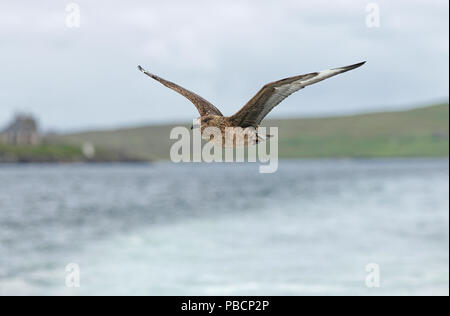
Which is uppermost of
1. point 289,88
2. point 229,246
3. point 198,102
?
point 229,246

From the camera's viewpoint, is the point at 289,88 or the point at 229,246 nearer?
the point at 289,88

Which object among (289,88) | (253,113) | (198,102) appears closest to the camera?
(289,88)

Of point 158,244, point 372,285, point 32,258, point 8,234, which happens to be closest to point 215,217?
point 158,244

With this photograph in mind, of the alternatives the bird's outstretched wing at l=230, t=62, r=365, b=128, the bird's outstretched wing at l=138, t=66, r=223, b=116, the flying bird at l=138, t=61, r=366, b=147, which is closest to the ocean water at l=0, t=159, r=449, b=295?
the bird's outstretched wing at l=138, t=66, r=223, b=116

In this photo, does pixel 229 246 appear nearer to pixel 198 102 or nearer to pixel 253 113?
pixel 198 102

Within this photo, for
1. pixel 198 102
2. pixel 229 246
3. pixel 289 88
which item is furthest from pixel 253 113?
pixel 229 246

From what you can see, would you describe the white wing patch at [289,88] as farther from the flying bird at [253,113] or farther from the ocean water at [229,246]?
the ocean water at [229,246]

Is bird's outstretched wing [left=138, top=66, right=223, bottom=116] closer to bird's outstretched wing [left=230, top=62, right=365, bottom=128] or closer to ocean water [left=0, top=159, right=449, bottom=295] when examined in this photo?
bird's outstretched wing [left=230, top=62, right=365, bottom=128]

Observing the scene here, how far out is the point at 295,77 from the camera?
6203mm

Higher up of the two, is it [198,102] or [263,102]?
[198,102]

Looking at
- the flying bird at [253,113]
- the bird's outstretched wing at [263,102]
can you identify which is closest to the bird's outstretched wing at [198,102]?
the flying bird at [253,113]

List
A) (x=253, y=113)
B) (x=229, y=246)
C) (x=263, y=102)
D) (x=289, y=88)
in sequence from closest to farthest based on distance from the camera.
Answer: (x=289, y=88) → (x=253, y=113) → (x=263, y=102) → (x=229, y=246)
